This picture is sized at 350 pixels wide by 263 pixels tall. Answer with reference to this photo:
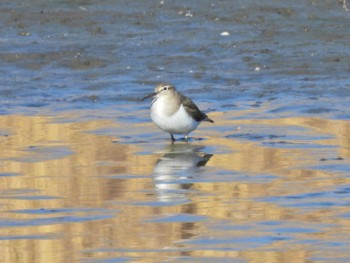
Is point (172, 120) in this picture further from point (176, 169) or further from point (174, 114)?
point (176, 169)

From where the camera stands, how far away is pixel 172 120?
12328 mm

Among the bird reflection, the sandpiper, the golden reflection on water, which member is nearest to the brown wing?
the sandpiper

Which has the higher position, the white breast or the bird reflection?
the white breast

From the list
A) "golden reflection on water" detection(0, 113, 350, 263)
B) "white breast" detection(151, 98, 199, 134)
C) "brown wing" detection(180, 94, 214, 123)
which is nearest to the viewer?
"golden reflection on water" detection(0, 113, 350, 263)

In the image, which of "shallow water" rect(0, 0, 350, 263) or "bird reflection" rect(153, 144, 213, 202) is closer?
"shallow water" rect(0, 0, 350, 263)

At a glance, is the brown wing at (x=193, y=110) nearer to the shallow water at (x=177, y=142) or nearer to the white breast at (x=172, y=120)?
the white breast at (x=172, y=120)

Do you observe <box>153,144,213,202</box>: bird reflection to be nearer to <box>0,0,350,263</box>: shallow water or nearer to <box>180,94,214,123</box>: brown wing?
<box>0,0,350,263</box>: shallow water

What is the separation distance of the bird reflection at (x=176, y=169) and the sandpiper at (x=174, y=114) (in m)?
0.19

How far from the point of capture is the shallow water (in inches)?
317

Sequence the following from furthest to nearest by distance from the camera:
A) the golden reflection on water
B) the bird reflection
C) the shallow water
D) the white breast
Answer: the white breast, the bird reflection, the shallow water, the golden reflection on water

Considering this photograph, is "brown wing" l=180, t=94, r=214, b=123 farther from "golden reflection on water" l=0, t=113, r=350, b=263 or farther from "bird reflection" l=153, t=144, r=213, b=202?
"bird reflection" l=153, t=144, r=213, b=202

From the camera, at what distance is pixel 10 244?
787 centimetres

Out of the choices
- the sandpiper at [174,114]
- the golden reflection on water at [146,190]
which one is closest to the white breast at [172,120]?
the sandpiper at [174,114]

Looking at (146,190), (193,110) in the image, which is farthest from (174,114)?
(146,190)
